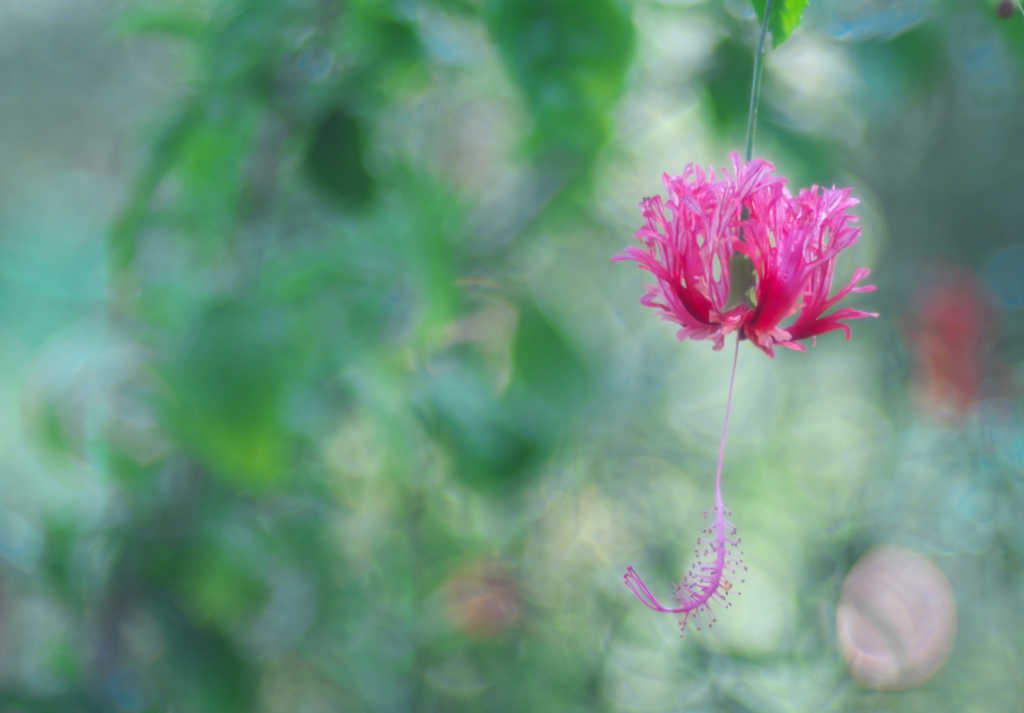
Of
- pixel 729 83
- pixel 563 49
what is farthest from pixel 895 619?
pixel 563 49

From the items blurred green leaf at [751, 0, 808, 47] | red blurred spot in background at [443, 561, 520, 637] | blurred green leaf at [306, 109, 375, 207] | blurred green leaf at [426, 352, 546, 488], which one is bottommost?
red blurred spot in background at [443, 561, 520, 637]

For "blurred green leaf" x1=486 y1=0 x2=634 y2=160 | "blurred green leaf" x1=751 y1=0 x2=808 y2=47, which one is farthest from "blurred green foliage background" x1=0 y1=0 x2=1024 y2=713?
"blurred green leaf" x1=751 y1=0 x2=808 y2=47

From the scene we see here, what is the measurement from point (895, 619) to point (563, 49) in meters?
1.12

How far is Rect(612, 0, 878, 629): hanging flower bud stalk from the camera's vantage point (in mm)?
405

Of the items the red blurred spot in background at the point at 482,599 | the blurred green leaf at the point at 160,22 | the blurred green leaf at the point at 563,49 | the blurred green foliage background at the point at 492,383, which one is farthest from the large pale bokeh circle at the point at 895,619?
the blurred green leaf at the point at 160,22

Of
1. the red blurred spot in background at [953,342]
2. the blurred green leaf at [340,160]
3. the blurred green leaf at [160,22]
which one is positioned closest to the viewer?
the blurred green leaf at [340,160]

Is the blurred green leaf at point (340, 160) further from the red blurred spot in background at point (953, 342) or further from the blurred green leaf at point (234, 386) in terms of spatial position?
the red blurred spot in background at point (953, 342)

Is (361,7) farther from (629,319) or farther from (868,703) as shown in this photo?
(868,703)

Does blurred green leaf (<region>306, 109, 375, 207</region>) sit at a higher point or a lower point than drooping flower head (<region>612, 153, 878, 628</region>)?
higher

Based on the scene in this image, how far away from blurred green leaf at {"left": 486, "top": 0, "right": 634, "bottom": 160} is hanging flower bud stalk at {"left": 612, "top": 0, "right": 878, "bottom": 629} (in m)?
0.15

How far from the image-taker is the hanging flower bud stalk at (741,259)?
0.41 metres

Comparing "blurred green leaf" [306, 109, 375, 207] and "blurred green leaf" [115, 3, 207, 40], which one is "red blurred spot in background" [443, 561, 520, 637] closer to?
"blurred green leaf" [306, 109, 375, 207]

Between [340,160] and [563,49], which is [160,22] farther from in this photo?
[563,49]

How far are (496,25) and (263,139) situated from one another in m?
0.34
